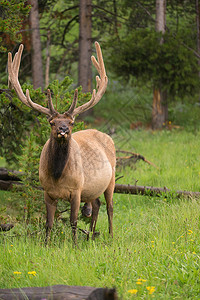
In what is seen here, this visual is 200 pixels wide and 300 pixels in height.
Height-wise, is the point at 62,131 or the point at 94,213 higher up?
the point at 62,131

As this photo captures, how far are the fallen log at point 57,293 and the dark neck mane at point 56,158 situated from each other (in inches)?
79.1

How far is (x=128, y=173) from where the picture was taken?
1071 centimetres

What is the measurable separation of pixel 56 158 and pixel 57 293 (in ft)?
7.58

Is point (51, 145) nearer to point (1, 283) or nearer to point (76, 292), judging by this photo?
point (1, 283)

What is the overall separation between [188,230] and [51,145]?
6.66ft

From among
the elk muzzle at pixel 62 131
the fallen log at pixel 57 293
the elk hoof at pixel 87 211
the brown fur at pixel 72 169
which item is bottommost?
the elk hoof at pixel 87 211

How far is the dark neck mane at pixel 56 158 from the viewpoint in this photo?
566cm

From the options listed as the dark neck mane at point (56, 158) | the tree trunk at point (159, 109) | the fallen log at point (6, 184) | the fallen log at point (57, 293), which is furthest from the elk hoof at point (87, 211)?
the tree trunk at point (159, 109)

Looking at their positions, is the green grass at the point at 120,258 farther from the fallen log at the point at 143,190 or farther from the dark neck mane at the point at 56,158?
the dark neck mane at the point at 56,158

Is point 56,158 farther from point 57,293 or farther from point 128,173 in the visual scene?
point 128,173

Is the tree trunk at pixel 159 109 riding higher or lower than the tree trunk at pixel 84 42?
lower

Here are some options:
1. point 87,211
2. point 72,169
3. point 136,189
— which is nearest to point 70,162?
point 72,169

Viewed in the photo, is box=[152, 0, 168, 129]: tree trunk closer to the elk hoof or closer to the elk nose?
the elk hoof

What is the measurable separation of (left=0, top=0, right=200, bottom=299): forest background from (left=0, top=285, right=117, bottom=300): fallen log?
1.37ft
